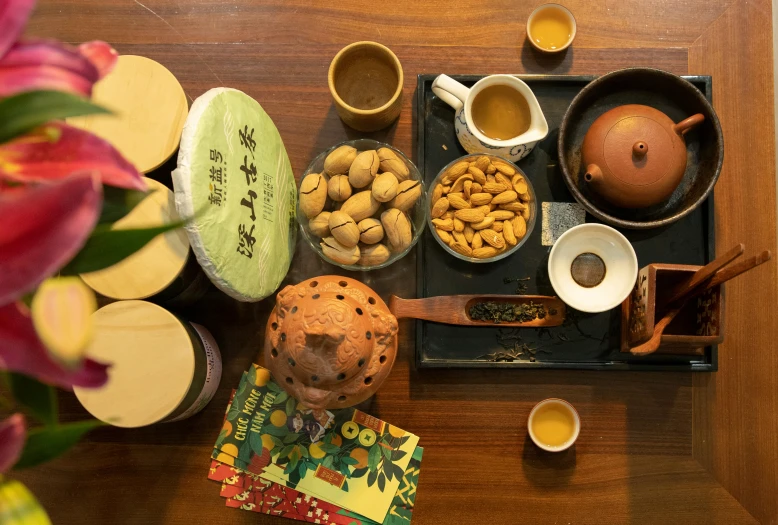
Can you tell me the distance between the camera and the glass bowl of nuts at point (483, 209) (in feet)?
2.93

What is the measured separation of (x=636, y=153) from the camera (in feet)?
2.69

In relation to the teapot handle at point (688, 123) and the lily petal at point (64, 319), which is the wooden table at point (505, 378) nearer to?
the teapot handle at point (688, 123)

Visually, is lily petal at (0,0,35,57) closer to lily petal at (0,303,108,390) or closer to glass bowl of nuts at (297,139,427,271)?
→ lily petal at (0,303,108,390)

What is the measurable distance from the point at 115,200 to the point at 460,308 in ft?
2.03

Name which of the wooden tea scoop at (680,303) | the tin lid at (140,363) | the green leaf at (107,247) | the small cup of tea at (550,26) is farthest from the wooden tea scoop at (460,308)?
the green leaf at (107,247)

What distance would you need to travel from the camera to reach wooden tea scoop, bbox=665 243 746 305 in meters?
0.70

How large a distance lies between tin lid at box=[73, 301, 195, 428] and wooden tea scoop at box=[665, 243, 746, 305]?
0.76 meters

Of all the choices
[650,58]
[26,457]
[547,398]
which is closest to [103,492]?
[26,457]

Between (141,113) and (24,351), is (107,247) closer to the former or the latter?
(24,351)

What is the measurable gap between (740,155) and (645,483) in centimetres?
61

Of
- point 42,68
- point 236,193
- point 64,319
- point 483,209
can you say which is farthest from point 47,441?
point 483,209

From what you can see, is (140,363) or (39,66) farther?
(140,363)

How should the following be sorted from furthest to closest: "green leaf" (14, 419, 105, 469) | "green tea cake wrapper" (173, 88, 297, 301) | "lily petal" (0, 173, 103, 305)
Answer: "green tea cake wrapper" (173, 88, 297, 301) < "green leaf" (14, 419, 105, 469) < "lily petal" (0, 173, 103, 305)

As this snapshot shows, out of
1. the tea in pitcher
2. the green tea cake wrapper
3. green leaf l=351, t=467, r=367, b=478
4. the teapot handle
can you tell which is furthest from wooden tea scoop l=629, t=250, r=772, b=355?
the green tea cake wrapper
